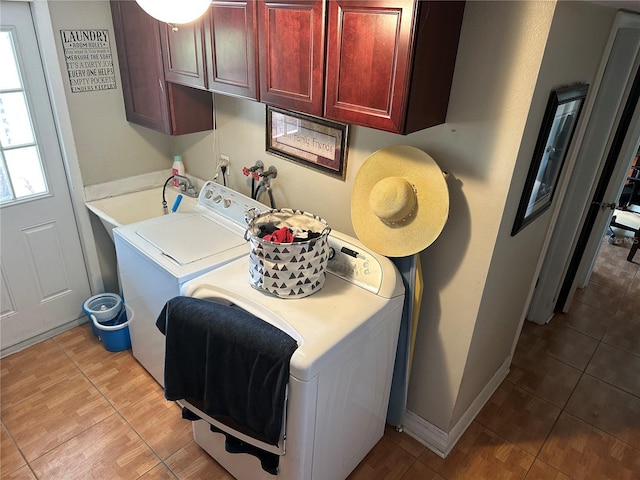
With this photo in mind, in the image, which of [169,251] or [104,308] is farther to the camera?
[104,308]

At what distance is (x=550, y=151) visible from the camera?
5.73 ft

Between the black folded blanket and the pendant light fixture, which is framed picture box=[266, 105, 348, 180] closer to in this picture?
the pendant light fixture

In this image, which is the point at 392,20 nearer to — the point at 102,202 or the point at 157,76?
the point at 157,76

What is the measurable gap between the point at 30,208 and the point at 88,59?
88cm

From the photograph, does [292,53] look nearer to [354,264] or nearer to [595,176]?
[354,264]

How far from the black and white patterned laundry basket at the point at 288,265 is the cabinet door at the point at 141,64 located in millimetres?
1065

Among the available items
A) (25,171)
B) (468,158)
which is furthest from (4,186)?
(468,158)

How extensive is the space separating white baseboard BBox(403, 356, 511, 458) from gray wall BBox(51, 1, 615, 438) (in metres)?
0.05

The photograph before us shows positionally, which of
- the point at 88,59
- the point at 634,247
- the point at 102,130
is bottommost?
the point at 634,247

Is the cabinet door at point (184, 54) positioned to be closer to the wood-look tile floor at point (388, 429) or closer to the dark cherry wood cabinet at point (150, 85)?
the dark cherry wood cabinet at point (150, 85)

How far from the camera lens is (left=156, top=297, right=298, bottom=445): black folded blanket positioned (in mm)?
1432

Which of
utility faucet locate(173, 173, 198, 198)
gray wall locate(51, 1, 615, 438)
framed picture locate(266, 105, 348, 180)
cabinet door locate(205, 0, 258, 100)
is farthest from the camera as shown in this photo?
utility faucet locate(173, 173, 198, 198)

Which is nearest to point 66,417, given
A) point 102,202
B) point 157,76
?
point 102,202

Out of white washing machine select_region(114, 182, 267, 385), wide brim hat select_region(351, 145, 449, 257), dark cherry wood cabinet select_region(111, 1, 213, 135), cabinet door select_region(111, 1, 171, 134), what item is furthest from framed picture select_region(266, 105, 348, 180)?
cabinet door select_region(111, 1, 171, 134)
